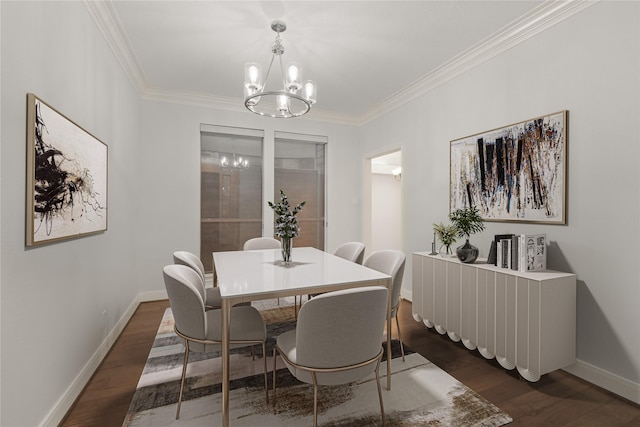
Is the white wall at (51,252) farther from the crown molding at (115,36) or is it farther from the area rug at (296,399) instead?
the area rug at (296,399)

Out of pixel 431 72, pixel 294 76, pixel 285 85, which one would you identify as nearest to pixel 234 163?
pixel 285 85

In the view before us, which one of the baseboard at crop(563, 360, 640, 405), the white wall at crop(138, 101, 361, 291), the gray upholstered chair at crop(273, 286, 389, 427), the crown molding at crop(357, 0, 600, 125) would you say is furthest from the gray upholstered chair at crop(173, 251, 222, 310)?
the crown molding at crop(357, 0, 600, 125)

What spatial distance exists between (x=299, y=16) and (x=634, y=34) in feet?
7.04

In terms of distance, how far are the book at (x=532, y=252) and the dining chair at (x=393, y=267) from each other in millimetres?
810

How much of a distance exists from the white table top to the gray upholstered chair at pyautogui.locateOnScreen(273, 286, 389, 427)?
1.08 ft

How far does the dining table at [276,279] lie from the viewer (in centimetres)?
146

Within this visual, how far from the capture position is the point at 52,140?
1.56m

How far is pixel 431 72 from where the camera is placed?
3197mm

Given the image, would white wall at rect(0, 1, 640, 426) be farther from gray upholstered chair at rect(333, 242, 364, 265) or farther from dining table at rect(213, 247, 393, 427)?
gray upholstered chair at rect(333, 242, 364, 265)

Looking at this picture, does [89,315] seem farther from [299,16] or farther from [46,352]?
[299,16]

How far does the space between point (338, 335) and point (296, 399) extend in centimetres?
82

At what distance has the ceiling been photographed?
218 centimetres

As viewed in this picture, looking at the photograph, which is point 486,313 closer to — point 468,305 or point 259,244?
point 468,305

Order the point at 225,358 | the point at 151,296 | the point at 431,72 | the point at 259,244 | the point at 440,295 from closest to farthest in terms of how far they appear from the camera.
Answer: the point at 225,358
the point at 440,295
the point at 431,72
the point at 259,244
the point at 151,296
